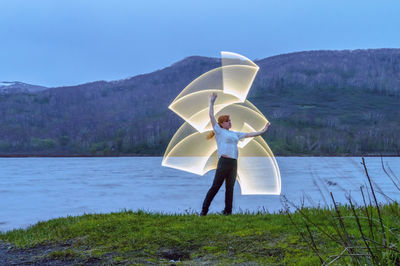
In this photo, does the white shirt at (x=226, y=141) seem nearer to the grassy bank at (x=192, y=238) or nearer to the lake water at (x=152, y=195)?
the grassy bank at (x=192, y=238)

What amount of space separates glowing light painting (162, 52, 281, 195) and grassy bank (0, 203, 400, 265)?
2538mm

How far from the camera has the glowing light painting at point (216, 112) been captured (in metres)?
12.5

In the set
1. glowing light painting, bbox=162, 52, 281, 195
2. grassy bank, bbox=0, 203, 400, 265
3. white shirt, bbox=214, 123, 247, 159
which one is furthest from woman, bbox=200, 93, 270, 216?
glowing light painting, bbox=162, 52, 281, 195

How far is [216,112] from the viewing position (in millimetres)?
13555

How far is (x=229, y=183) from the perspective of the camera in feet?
34.2

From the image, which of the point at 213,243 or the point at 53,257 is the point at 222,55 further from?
the point at 53,257

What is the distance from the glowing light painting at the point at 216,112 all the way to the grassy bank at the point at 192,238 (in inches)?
99.9

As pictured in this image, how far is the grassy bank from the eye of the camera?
23.3 feet

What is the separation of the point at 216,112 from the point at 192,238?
5.74m

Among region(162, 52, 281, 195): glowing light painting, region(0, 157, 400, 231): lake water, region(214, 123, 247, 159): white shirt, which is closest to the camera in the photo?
region(0, 157, 400, 231): lake water

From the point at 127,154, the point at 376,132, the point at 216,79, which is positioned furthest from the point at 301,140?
the point at 216,79

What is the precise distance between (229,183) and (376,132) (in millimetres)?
202190

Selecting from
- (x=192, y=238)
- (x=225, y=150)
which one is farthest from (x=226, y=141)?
(x=192, y=238)

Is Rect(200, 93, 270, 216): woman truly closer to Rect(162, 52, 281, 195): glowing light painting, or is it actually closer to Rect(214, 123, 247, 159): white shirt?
Rect(214, 123, 247, 159): white shirt
